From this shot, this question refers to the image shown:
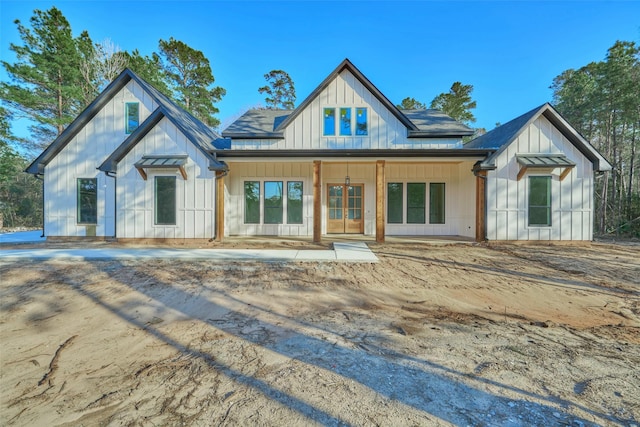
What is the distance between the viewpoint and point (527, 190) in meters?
9.31

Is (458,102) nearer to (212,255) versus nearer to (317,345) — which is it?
(212,255)

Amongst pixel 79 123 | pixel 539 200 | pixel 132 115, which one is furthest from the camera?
pixel 132 115

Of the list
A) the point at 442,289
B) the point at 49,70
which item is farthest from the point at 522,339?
the point at 49,70

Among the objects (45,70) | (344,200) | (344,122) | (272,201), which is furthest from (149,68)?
(344,200)

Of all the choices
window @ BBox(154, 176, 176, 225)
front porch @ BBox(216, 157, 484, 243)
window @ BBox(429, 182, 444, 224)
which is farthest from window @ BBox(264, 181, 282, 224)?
window @ BBox(429, 182, 444, 224)

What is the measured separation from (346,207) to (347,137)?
308cm

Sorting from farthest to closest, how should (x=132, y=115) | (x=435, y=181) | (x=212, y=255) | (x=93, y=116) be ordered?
(x=435, y=181) → (x=132, y=115) → (x=93, y=116) → (x=212, y=255)

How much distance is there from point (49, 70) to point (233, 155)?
53.6 feet

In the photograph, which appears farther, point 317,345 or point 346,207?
point 346,207

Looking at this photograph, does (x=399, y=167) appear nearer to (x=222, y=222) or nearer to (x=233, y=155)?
(x=233, y=155)

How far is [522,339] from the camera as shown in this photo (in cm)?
324

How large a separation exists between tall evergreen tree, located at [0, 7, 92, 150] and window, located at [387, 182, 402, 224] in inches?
749

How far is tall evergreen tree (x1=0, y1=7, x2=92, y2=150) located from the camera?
15930mm

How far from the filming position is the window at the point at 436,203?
11578 mm
